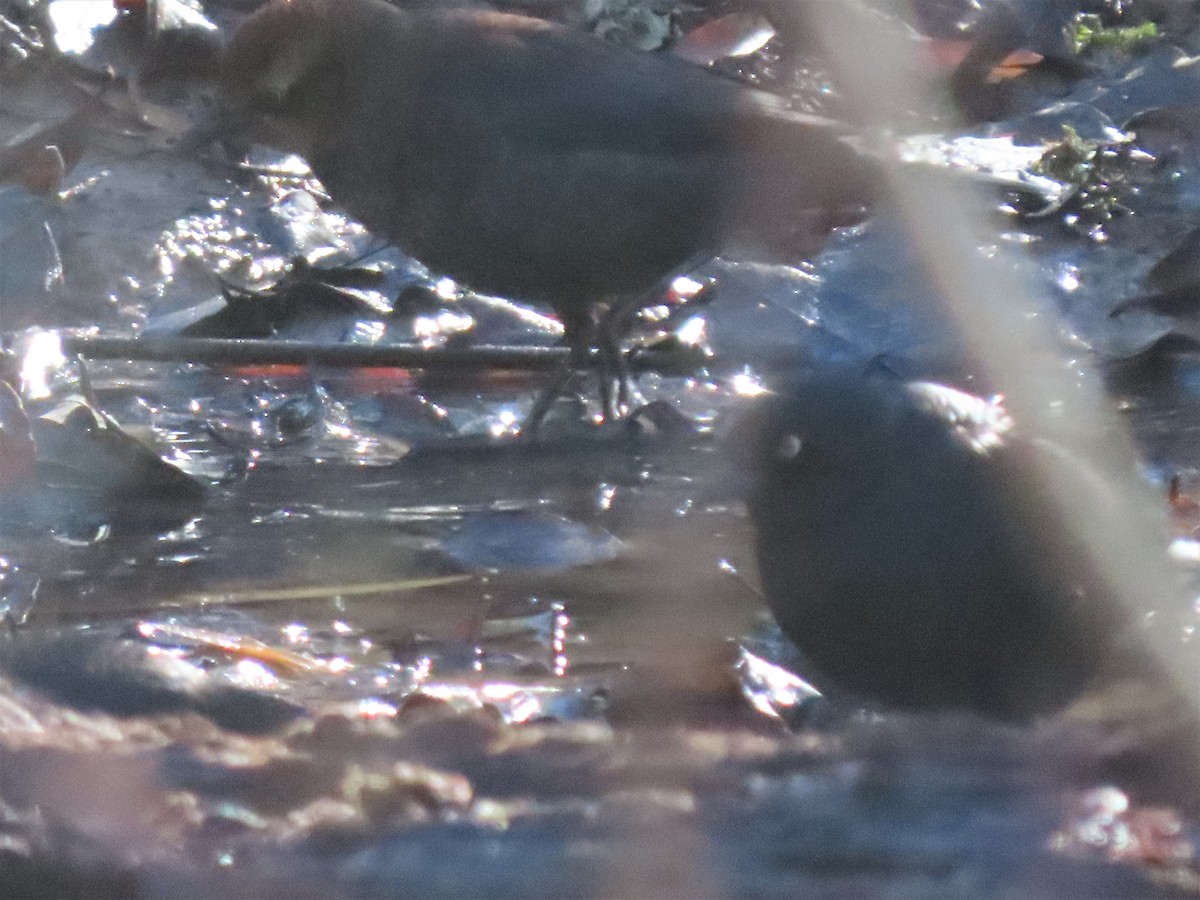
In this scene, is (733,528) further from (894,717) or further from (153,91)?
(153,91)

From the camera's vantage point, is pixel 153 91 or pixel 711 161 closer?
pixel 711 161

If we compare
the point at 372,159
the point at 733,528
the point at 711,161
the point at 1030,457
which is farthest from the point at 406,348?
the point at 1030,457

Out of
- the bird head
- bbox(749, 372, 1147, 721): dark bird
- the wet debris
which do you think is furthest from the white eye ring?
the wet debris

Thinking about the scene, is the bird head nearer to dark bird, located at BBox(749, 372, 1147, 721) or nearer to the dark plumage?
the dark plumage

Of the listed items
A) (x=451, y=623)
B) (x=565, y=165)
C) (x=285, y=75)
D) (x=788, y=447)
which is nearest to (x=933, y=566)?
(x=788, y=447)

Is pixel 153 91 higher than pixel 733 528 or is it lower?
higher

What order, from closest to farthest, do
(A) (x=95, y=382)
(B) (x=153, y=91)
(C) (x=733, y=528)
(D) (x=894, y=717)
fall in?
(D) (x=894, y=717)
(C) (x=733, y=528)
(A) (x=95, y=382)
(B) (x=153, y=91)
